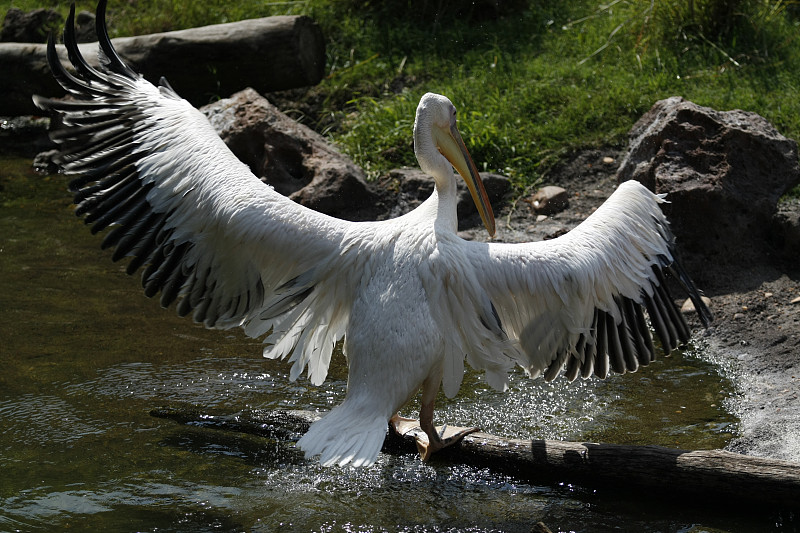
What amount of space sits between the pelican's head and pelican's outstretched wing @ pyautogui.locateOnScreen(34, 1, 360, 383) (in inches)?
24.8

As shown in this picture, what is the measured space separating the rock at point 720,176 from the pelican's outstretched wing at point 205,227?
252 cm

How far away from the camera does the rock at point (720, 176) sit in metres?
5.50

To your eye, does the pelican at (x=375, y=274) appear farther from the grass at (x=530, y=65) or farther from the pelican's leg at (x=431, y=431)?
the grass at (x=530, y=65)

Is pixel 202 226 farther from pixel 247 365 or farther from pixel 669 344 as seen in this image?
pixel 669 344

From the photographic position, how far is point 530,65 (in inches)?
316

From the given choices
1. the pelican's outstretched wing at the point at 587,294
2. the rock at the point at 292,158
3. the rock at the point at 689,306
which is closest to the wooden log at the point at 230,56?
the rock at the point at 292,158

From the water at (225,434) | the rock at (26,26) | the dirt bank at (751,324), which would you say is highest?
the rock at (26,26)

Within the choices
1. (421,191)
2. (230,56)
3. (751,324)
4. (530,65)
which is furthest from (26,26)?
(751,324)

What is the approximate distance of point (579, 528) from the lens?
3385 mm

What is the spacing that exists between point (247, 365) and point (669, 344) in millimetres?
2172

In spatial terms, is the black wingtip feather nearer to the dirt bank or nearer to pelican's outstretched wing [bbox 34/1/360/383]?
pelican's outstretched wing [bbox 34/1/360/383]

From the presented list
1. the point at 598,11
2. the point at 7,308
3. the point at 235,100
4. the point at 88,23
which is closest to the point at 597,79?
the point at 598,11

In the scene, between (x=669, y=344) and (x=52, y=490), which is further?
(x=669, y=344)

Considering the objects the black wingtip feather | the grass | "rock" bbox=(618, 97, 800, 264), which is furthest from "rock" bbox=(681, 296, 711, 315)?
the black wingtip feather
